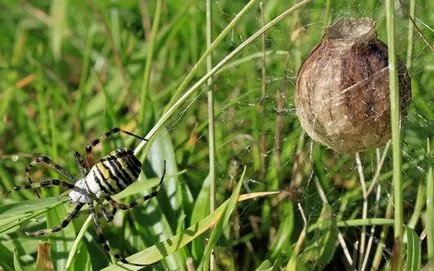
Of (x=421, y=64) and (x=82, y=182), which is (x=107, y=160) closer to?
(x=82, y=182)

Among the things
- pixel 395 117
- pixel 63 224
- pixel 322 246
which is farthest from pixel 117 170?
pixel 395 117

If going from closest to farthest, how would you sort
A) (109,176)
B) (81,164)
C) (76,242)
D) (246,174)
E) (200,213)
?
(76,242) → (109,176) → (200,213) → (246,174) → (81,164)

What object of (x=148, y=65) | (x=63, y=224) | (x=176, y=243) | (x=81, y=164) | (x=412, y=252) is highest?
(x=148, y=65)

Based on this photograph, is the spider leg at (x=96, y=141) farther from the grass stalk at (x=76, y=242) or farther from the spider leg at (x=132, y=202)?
the grass stalk at (x=76, y=242)

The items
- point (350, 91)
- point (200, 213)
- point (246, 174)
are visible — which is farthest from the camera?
point (246, 174)

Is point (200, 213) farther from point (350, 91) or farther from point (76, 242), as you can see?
point (350, 91)

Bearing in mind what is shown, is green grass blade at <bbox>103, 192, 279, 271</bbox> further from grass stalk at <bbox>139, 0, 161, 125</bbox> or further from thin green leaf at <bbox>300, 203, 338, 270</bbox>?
grass stalk at <bbox>139, 0, 161, 125</bbox>
